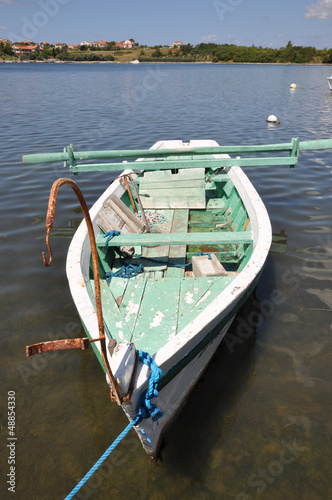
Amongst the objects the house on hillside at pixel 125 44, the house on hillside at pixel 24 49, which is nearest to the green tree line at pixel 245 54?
the house on hillside at pixel 125 44

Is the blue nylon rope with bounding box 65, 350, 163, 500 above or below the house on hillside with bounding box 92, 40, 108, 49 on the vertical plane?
below

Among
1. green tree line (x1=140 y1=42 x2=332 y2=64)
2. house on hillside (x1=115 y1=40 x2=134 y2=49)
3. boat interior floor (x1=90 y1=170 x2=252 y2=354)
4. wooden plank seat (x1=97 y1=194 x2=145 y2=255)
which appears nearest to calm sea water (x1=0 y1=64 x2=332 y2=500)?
boat interior floor (x1=90 y1=170 x2=252 y2=354)

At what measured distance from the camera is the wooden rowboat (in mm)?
2740

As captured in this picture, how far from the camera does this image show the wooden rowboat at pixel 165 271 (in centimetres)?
274

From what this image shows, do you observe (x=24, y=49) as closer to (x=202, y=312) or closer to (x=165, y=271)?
(x=165, y=271)

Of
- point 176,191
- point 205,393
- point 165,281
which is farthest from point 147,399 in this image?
point 176,191

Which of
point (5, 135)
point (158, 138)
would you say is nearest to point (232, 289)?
point (158, 138)

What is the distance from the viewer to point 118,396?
7.80 feet

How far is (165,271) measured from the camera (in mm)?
5172

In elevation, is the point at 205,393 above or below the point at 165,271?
below

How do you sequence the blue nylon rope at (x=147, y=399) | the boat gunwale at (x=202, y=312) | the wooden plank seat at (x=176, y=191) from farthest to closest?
the wooden plank seat at (x=176, y=191), the boat gunwale at (x=202, y=312), the blue nylon rope at (x=147, y=399)

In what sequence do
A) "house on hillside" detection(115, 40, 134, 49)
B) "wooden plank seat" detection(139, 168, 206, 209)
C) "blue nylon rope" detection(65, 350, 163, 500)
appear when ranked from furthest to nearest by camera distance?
1. "house on hillside" detection(115, 40, 134, 49)
2. "wooden plank seat" detection(139, 168, 206, 209)
3. "blue nylon rope" detection(65, 350, 163, 500)

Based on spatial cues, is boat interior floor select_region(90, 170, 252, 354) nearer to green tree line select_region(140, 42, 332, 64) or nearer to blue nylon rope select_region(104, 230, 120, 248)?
blue nylon rope select_region(104, 230, 120, 248)

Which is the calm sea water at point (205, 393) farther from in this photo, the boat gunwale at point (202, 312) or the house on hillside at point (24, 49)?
the house on hillside at point (24, 49)
